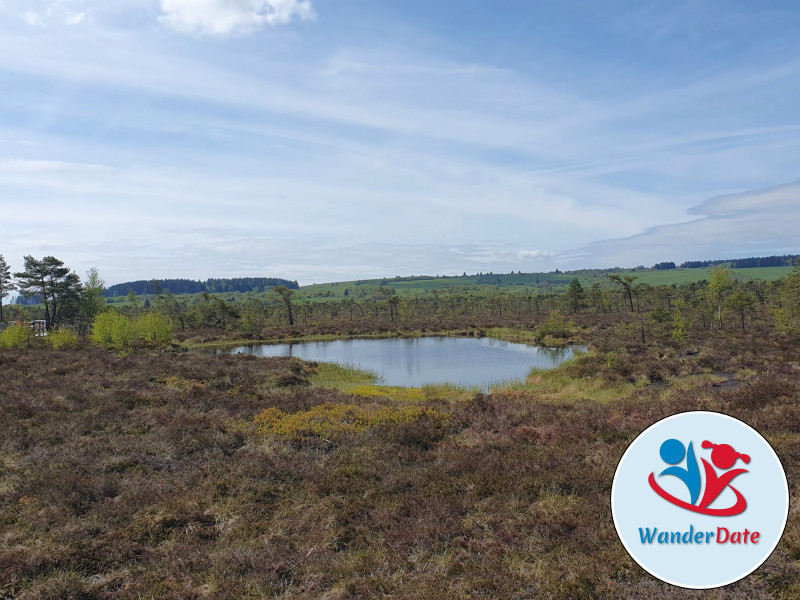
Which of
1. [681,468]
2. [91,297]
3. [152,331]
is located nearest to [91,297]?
[91,297]

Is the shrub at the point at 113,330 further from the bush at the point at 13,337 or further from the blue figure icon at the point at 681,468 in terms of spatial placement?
the blue figure icon at the point at 681,468

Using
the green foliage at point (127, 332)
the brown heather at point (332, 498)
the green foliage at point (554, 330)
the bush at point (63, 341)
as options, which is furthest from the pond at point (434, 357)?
the bush at point (63, 341)

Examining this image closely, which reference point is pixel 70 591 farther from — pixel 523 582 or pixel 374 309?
pixel 374 309

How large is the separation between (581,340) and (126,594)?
5416 cm

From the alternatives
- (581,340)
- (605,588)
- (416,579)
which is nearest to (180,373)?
(416,579)

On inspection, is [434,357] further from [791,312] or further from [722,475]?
[722,475]

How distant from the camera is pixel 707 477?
5512 millimetres

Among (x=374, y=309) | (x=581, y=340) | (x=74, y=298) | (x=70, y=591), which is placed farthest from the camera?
(x=374, y=309)

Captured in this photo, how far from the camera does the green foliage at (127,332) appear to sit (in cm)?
4228

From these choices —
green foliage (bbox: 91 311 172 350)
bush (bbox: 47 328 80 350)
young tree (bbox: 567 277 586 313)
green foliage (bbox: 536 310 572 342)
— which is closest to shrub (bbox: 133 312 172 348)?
green foliage (bbox: 91 311 172 350)

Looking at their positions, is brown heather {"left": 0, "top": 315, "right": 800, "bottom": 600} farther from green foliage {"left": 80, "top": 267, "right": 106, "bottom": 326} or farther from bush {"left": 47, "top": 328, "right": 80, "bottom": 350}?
green foliage {"left": 80, "top": 267, "right": 106, "bottom": 326}

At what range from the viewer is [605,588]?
593 centimetres

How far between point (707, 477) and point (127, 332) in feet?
156

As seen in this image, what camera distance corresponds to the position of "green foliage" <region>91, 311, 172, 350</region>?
42.3 metres
